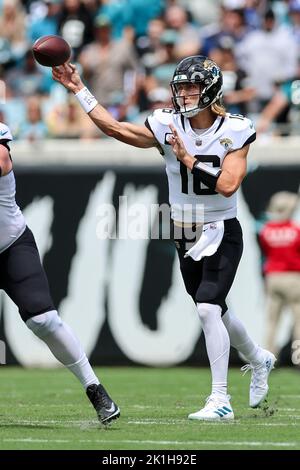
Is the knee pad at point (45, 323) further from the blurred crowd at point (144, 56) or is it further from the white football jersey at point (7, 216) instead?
the blurred crowd at point (144, 56)

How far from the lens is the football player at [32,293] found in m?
6.12

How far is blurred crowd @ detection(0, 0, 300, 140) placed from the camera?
11875 millimetres

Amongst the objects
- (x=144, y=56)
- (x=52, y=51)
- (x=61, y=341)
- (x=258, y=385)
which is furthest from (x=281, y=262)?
(x=61, y=341)

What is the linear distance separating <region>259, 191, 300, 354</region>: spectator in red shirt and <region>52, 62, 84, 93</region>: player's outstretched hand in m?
4.76

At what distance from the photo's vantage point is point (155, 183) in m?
11.7

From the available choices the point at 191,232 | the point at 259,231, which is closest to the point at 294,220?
the point at 259,231

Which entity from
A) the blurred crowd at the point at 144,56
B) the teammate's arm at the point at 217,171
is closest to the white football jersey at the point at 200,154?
the teammate's arm at the point at 217,171

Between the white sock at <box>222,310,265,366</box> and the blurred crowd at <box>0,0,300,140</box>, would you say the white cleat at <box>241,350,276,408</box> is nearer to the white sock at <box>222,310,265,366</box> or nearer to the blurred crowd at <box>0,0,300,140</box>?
the white sock at <box>222,310,265,366</box>

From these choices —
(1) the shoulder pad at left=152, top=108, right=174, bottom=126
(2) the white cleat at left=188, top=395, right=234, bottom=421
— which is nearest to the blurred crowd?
(1) the shoulder pad at left=152, top=108, right=174, bottom=126

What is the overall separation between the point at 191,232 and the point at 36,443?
1880mm

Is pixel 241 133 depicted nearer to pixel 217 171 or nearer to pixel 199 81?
pixel 217 171

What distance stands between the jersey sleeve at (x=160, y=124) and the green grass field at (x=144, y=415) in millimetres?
1737

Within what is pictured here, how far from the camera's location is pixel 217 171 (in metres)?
6.67

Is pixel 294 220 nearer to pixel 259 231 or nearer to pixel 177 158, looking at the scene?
pixel 259 231
